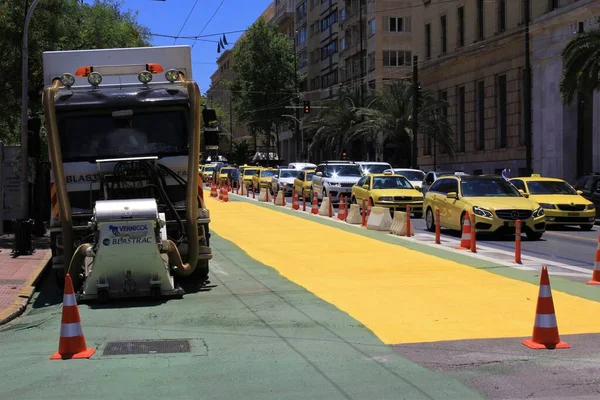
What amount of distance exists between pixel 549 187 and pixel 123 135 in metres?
16.4

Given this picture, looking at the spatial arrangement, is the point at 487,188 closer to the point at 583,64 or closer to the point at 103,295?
the point at 583,64

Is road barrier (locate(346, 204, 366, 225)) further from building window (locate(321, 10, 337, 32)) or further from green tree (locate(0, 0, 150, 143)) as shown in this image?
building window (locate(321, 10, 337, 32))

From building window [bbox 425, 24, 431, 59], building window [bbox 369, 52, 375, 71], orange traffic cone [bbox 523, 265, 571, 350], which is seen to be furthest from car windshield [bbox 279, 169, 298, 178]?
orange traffic cone [bbox 523, 265, 571, 350]

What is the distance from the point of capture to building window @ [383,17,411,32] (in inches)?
2606

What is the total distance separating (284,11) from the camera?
102 m

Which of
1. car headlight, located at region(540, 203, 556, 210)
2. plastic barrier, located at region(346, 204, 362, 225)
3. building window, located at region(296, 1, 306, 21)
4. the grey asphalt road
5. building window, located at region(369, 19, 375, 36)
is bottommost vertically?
the grey asphalt road

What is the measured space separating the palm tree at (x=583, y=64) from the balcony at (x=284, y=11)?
7539 cm

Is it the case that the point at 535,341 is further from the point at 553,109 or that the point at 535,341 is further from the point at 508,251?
the point at 553,109

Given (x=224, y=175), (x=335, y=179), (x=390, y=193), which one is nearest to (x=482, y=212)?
(x=390, y=193)

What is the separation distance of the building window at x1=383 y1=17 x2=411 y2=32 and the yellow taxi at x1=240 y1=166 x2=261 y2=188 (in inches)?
822

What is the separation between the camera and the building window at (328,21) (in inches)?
3196

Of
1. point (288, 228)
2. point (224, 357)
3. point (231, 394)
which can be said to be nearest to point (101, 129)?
point (224, 357)

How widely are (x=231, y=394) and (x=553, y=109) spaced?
38335 mm

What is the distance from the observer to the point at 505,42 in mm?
45219
